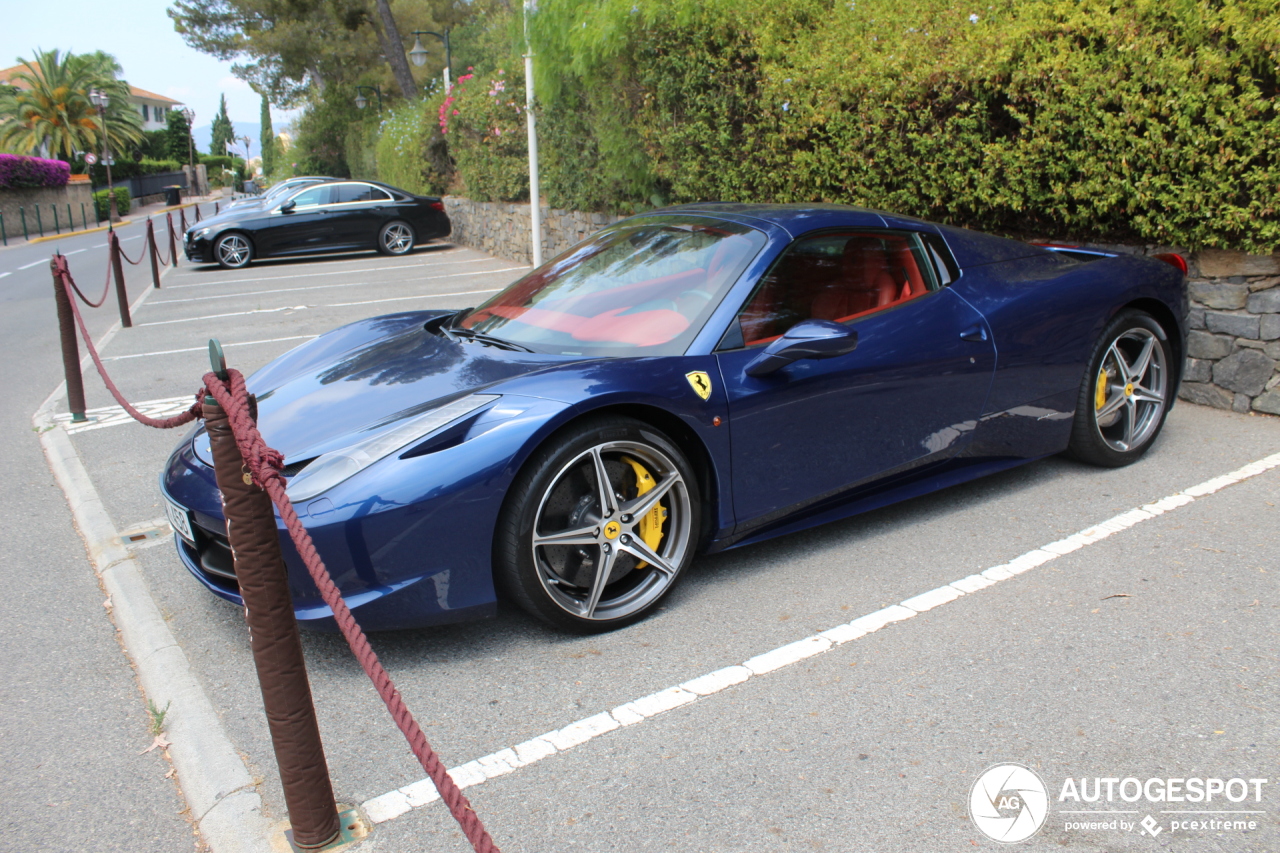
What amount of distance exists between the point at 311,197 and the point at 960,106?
13.8 meters

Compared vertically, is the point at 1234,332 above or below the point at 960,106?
below

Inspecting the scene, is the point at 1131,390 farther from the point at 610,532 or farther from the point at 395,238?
the point at 395,238

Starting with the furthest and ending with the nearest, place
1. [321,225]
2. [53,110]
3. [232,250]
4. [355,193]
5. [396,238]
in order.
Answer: [53,110]
[396,238]
[355,193]
[321,225]
[232,250]

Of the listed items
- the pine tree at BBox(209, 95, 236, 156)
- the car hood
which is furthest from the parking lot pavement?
the pine tree at BBox(209, 95, 236, 156)

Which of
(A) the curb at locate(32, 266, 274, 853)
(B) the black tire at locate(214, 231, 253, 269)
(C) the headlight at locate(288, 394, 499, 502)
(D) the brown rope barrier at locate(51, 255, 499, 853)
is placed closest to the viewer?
(D) the brown rope barrier at locate(51, 255, 499, 853)

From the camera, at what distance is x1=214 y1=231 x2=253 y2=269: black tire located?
16031 mm

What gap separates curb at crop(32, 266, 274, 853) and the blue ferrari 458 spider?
299 mm

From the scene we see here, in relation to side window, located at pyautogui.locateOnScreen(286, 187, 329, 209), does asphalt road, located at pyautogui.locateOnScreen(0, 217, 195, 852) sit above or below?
below

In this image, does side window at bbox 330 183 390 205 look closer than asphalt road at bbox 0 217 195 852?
No

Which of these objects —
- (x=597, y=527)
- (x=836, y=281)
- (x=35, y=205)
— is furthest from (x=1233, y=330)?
(x=35, y=205)

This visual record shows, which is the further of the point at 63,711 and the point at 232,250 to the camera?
the point at 232,250

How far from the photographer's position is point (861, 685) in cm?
266

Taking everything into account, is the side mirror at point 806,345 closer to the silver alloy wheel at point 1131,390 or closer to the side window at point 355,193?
the silver alloy wheel at point 1131,390

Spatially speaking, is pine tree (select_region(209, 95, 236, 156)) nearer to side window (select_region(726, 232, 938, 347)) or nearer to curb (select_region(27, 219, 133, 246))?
curb (select_region(27, 219, 133, 246))
